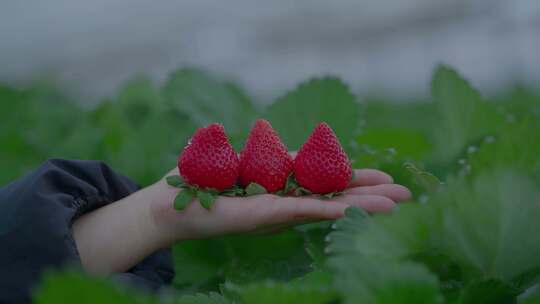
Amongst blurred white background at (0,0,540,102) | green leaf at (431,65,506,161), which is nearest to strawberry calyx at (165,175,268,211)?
green leaf at (431,65,506,161)

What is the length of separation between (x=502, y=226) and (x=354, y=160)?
0.41 m

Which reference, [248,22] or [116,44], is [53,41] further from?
[248,22]

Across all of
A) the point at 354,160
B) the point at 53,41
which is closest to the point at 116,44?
the point at 53,41

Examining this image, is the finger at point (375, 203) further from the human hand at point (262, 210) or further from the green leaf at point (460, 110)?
the green leaf at point (460, 110)

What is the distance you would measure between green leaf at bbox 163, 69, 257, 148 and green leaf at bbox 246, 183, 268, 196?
0.45m

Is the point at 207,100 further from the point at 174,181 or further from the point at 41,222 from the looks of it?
the point at 41,222

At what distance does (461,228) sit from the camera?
2.02 ft

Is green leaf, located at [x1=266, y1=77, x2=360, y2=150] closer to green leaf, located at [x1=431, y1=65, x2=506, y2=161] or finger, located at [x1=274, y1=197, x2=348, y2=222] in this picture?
green leaf, located at [x1=431, y1=65, x2=506, y2=161]

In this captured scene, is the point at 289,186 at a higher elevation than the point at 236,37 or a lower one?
higher

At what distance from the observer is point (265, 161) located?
86cm

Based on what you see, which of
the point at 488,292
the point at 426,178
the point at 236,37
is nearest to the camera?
the point at 488,292

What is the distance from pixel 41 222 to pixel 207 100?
608 mm

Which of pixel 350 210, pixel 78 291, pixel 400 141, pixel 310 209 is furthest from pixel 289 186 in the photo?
pixel 400 141

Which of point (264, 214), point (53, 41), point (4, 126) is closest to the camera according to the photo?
point (264, 214)
